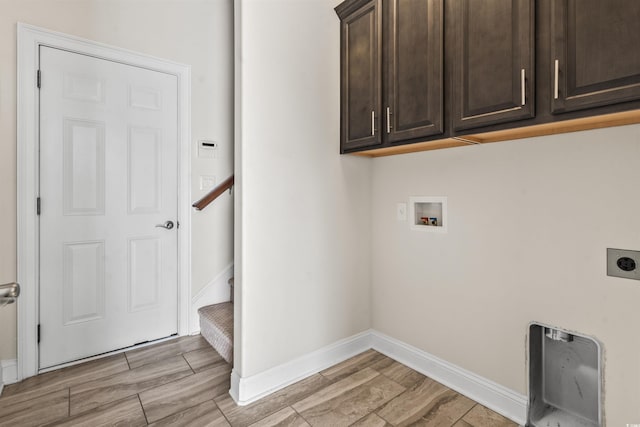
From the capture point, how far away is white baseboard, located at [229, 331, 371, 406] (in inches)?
66.9

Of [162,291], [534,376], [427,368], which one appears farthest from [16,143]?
[534,376]

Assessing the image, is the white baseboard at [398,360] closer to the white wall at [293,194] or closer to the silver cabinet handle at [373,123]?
the white wall at [293,194]

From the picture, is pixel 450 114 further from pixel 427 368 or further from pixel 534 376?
pixel 427 368

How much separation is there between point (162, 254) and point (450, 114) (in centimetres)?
232

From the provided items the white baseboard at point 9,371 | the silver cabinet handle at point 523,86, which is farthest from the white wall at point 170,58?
the silver cabinet handle at point 523,86

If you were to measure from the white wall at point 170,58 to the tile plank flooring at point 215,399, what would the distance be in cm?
48

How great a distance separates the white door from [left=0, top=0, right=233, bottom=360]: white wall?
15cm

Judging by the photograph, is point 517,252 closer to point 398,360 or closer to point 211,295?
point 398,360

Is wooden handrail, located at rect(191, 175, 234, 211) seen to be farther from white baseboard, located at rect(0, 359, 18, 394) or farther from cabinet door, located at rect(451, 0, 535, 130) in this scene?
cabinet door, located at rect(451, 0, 535, 130)

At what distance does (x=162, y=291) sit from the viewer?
246 centimetres

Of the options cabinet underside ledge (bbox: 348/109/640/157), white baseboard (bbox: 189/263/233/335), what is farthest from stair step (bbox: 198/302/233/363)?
cabinet underside ledge (bbox: 348/109/640/157)

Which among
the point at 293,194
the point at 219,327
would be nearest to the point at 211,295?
the point at 219,327

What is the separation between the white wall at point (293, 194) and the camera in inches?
67.8

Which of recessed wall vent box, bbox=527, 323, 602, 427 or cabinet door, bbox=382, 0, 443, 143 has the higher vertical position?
cabinet door, bbox=382, 0, 443, 143
